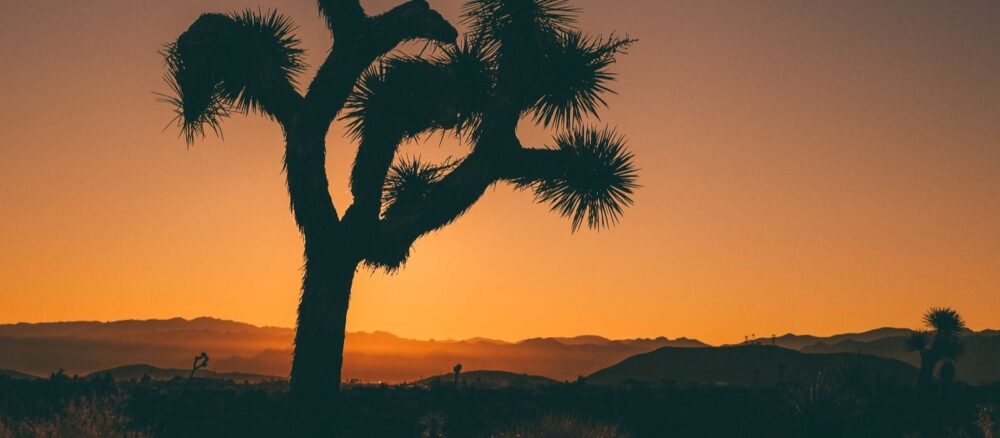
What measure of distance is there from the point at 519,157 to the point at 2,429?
24.7ft

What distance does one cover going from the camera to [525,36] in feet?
46.0

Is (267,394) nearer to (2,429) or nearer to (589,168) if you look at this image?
(2,429)

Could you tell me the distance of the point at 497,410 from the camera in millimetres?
17812

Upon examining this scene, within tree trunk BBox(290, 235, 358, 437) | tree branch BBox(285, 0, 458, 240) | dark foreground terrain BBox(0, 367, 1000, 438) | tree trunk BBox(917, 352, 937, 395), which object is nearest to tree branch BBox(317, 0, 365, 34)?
tree branch BBox(285, 0, 458, 240)

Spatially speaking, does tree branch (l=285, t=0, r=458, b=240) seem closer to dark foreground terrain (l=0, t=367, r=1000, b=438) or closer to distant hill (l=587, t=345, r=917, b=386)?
dark foreground terrain (l=0, t=367, r=1000, b=438)

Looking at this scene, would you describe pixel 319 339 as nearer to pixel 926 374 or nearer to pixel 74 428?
pixel 74 428

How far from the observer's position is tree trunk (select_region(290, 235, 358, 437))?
12852 mm

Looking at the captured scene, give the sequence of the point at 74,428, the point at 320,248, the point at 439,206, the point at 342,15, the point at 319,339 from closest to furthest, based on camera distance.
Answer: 1. the point at 74,428
2. the point at 319,339
3. the point at 320,248
4. the point at 439,206
5. the point at 342,15

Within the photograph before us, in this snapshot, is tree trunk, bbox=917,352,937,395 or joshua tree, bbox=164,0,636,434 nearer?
joshua tree, bbox=164,0,636,434

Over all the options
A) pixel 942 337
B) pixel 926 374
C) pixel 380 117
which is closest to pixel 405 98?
pixel 380 117

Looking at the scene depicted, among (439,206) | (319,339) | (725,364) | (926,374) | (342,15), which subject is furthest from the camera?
(725,364)

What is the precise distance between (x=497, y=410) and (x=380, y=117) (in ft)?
21.5

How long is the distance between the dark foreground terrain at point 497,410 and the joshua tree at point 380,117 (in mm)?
1904

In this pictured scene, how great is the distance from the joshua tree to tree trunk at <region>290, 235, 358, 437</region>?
14 millimetres
